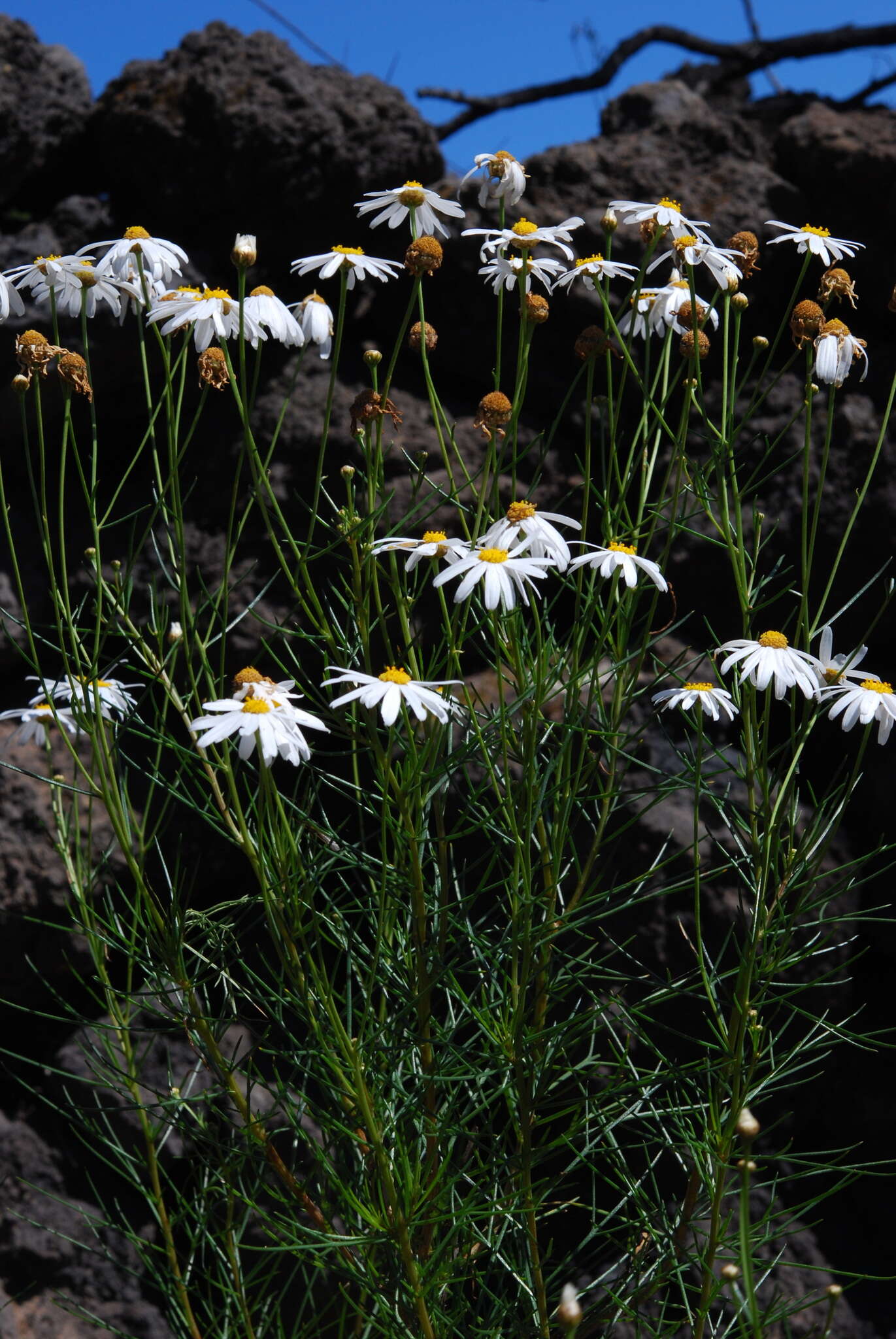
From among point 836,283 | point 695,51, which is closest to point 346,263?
point 836,283

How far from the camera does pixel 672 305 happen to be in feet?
3.55

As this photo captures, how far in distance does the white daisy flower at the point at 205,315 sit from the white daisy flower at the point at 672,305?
0.41 m

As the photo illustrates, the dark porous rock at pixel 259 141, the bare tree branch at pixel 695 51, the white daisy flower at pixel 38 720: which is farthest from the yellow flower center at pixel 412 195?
the bare tree branch at pixel 695 51

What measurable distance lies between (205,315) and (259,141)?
1188mm

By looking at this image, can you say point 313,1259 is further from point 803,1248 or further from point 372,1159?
point 803,1248

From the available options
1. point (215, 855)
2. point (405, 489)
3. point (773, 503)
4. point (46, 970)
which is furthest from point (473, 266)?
point (46, 970)

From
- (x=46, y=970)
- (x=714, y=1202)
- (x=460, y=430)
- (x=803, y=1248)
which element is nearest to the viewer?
(x=714, y=1202)

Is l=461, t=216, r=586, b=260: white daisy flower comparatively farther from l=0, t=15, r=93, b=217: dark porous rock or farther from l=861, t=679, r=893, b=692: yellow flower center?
l=0, t=15, r=93, b=217: dark porous rock

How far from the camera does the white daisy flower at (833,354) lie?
3.31ft

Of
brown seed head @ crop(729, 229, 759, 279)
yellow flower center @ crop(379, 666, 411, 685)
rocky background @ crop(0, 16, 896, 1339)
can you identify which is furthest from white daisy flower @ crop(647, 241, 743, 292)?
rocky background @ crop(0, 16, 896, 1339)

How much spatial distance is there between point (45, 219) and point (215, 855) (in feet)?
4.14

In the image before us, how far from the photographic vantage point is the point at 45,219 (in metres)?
2.02

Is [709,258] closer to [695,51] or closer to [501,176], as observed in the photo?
[501,176]

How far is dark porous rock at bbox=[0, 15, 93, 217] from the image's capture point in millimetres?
2092
